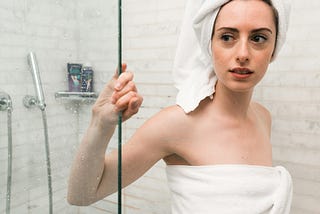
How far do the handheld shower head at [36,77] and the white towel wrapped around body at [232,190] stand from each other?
0.46 metres

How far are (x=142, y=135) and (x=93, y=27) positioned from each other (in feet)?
0.98

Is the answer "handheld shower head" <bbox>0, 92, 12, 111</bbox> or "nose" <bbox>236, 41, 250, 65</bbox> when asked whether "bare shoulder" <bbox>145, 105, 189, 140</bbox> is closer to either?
"nose" <bbox>236, 41, 250, 65</bbox>

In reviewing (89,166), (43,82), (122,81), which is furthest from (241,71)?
(43,82)

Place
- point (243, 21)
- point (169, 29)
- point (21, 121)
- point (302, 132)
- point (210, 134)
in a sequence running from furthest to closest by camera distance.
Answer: point (169, 29)
point (302, 132)
point (21, 121)
point (210, 134)
point (243, 21)

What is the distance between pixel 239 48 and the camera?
0.71 metres

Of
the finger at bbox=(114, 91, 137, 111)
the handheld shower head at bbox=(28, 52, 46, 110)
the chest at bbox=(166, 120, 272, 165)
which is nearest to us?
the finger at bbox=(114, 91, 137, 111)

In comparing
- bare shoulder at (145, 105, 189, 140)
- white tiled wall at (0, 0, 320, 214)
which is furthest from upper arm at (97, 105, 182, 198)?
white tiled wall at (0, 0, 320, 214)

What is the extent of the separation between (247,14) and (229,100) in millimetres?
234

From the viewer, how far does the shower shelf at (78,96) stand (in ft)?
2.44

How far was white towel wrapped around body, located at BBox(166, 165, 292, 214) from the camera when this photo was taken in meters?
0.75

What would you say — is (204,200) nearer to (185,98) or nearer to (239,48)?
(185,98)

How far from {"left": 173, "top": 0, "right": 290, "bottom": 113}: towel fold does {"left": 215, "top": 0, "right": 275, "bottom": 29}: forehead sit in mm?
23

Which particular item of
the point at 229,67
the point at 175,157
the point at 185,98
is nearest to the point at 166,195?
the point at 175,157

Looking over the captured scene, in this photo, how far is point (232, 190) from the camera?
0.75 metres
